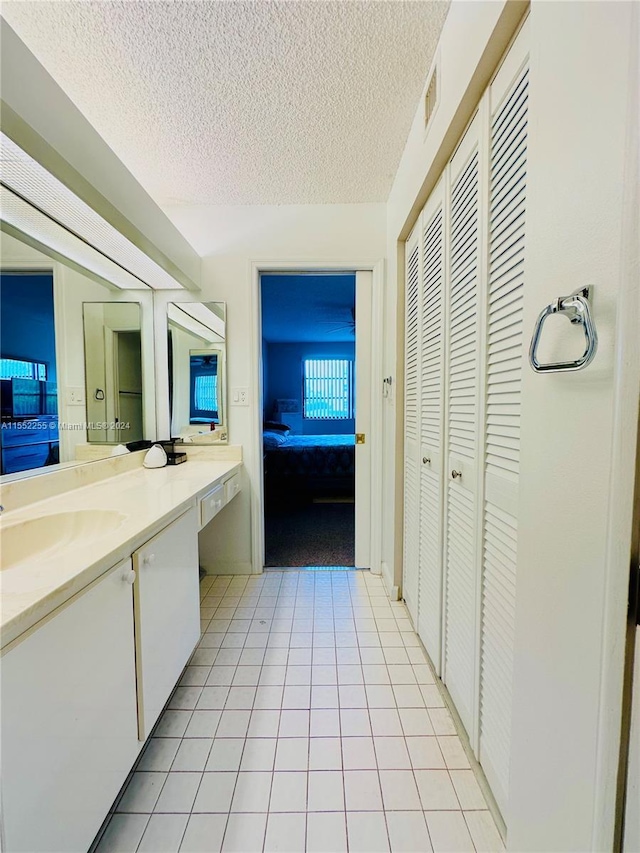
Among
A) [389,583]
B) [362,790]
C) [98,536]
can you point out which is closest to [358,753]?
[362,790]

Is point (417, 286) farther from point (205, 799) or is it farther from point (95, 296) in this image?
point (205, 799)

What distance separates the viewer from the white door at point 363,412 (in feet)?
7.61

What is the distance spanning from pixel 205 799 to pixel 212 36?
248cm

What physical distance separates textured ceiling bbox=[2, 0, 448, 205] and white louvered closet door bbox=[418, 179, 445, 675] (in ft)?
1.62

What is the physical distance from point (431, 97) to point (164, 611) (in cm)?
217

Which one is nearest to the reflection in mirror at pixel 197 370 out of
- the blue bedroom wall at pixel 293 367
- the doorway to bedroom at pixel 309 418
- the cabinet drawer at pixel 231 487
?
the cabinet drawer at pixel 231 487

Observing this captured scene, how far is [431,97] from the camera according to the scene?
1365 mm

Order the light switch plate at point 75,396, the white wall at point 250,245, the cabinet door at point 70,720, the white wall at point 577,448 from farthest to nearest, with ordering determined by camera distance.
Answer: the white wall at point 250,245
the light switch plate at point 75,396
the cabinet door at point 70,720
the white wall at point 577,448

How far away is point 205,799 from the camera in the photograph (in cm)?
103

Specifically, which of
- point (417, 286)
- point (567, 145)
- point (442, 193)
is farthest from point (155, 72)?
point (567, 145)

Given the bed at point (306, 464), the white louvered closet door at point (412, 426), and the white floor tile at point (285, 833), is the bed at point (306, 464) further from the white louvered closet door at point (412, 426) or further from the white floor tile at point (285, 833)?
the white floor tile at point (285, 833)

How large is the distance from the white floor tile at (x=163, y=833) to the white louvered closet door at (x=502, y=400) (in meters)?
0.89

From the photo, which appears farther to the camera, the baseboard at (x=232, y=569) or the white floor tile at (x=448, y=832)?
the baseboard at (x=232, y=569)

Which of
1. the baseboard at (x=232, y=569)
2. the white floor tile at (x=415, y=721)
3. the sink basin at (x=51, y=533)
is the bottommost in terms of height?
the white floor tile at (x=415, y=721)
